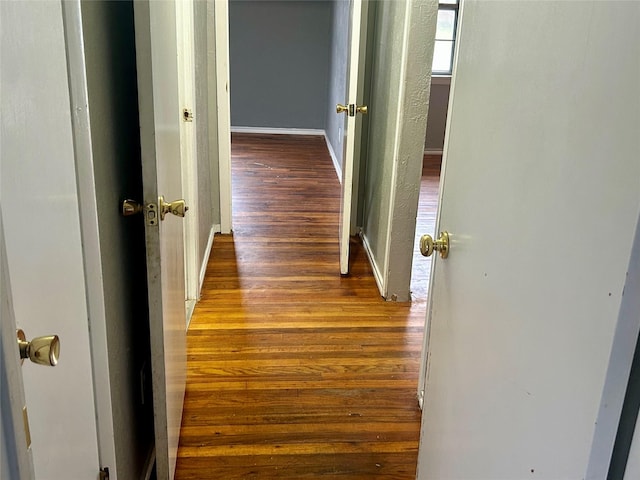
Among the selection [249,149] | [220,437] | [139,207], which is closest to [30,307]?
[139,207]

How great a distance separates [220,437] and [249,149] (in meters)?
5.34

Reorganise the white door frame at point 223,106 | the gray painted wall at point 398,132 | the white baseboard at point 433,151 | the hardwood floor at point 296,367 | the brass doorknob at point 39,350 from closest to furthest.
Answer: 1. the brass doorknob at point 39,350
2. the hardwood floor at point 296,367
3. the gray painted wall at point 398,132
4. the white door frame at point 223,106
5. the white baseboard at point 433,151

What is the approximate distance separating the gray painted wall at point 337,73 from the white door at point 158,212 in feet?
12.0

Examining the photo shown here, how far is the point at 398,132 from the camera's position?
9.36 feet

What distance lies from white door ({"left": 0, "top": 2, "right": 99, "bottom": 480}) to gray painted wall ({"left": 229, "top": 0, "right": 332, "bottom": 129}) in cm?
710

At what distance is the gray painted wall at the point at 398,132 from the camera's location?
269 cm

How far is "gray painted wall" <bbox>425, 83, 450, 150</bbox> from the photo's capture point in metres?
6.98

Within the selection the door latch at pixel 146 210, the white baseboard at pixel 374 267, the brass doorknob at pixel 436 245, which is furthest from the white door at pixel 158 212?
the white baseboard at pixel 374 267

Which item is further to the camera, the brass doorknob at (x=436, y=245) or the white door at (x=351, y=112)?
the white door at (x=351, y=112)

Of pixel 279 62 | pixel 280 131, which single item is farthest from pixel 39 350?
pixel 280 131

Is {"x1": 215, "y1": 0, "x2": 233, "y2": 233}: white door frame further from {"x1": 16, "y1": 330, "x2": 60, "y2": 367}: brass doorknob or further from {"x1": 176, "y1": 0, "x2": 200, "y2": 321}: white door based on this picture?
{"x1": 16, "y1": 330, "x2": 60, "y2": 367}: brass doorknob

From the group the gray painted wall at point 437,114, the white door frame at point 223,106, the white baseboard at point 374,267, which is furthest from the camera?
the gray painted wall at point 437,114

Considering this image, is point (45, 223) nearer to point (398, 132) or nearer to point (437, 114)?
point (398, 132)

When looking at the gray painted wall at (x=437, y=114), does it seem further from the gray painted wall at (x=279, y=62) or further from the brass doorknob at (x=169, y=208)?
the brass doorknob at (x=169, y=208)
